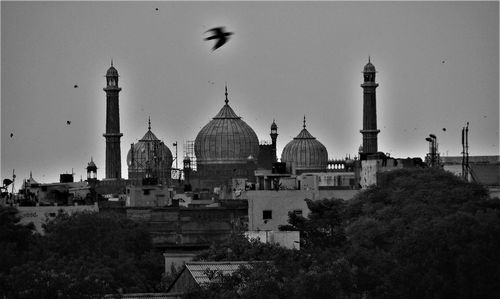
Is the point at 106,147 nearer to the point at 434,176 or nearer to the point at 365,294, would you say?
the point at 434,176

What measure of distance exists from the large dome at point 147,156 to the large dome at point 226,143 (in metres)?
2.46

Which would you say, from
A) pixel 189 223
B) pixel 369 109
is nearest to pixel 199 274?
pixel 189 223

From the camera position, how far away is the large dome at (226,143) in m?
176

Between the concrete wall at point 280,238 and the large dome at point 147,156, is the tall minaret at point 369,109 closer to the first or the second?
the large dome at point 147,156

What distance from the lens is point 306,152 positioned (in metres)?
184

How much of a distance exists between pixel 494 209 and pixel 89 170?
294 ft

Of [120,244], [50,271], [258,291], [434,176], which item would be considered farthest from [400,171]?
[258,291]

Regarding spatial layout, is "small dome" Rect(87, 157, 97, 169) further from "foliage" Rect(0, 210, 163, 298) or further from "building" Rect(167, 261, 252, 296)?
"building" Rect(167, 261, 252, 296)

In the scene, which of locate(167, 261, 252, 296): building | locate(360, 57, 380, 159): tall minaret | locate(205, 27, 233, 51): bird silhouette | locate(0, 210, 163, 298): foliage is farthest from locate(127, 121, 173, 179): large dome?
locate(205, 27, 233, 51): bird silhouette

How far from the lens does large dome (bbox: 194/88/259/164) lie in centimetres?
17550

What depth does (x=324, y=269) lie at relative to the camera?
213ft

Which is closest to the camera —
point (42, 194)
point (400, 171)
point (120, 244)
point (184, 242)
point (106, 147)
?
point (120, 244)

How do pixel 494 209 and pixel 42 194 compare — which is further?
pixel 42 194

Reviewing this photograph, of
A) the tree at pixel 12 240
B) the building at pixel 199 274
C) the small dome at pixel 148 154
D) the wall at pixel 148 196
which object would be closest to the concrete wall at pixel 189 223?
the tree at pixel 12 240
